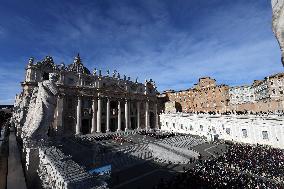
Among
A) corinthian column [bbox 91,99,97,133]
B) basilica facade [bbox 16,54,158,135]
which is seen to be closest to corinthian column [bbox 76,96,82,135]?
basilica facade [bbox 16,54,158,135]

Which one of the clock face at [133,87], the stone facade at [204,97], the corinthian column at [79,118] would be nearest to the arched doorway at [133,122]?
→ the clock face at [133,87]

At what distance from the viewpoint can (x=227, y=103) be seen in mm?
55469

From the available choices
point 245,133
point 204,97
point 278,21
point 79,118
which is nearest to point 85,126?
point 79,118

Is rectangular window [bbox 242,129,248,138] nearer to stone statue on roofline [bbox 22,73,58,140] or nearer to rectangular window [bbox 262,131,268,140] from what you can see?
rectangular window [bbox 262,131,268,140]

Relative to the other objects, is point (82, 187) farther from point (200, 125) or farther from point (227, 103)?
point (227, 103)

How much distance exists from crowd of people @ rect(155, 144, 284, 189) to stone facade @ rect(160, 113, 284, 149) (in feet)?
18.6

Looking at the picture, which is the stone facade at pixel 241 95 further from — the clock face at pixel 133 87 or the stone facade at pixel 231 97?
the clock face at pixel 133 87

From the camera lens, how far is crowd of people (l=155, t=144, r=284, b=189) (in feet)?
52.1

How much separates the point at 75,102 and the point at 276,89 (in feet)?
148

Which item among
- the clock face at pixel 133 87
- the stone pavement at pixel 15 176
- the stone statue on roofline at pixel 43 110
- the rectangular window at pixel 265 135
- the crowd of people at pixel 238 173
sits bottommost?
the crowd of people at pixel 238 173

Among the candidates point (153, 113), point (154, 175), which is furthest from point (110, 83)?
point (154, 175)

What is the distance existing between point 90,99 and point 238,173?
34751 millimetres

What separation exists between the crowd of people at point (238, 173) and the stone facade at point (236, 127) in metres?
5.68

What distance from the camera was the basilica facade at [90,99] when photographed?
39406 mm
